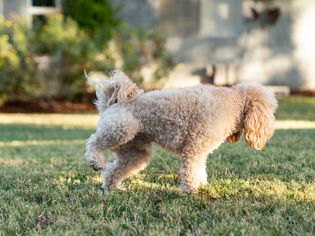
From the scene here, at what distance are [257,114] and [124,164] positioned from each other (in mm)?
1189

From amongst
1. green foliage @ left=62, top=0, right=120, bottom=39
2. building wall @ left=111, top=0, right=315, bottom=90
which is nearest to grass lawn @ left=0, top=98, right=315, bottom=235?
green foliage @ left=62, top=0, right=120, bottom=39

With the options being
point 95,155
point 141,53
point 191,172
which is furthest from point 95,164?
point 141,53

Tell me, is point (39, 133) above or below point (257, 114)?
below

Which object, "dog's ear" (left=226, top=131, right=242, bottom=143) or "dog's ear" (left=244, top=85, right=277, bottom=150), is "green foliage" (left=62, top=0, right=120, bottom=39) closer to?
"dog's ear" (left=226, top=131, right=242, bottom=143)

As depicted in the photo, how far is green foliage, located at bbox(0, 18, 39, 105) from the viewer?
44.2 ft

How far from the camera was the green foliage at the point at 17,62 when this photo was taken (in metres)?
13.5

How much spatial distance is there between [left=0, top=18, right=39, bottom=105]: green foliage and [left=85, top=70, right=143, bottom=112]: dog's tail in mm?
9076

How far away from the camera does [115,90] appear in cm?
472

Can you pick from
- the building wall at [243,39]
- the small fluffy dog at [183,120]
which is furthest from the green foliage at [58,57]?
the small fluffy dog at [183,120]

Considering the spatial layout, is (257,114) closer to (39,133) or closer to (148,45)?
(39,133)

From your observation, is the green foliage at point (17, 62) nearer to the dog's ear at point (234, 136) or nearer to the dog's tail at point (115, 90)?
the dog's tail at point (115, 90)

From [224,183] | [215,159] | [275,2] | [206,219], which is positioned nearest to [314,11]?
[275,2]

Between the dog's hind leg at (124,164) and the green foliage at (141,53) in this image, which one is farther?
the green foliage at (141,53)

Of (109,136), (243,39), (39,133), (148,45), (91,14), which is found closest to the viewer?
(109,136)
